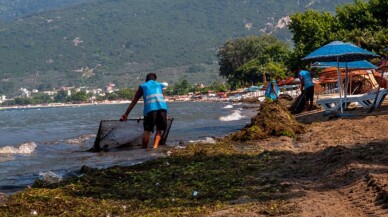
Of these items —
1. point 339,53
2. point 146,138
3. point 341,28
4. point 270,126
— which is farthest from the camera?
point 341,28

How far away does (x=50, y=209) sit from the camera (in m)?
5.61

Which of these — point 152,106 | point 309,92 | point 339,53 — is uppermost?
point 339,53

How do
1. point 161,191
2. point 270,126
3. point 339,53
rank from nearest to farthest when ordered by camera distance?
1. point 161,191
2. point 270,126
3. point 339,53

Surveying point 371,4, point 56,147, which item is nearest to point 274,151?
point 56,147

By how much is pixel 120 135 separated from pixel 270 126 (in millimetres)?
3605

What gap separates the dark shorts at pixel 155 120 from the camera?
38.1 feet

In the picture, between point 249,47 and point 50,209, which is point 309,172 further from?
point 249,47

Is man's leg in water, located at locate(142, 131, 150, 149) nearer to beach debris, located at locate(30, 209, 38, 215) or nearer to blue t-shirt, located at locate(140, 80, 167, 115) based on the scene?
blue t-shirt, located at locate(140, 80, 167, 115)

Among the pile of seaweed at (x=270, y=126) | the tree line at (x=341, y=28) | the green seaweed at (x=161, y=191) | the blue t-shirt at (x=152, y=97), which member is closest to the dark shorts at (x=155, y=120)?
the blue t-shirt at (x=152, y=97)

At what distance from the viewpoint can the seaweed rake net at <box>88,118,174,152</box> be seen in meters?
12.7

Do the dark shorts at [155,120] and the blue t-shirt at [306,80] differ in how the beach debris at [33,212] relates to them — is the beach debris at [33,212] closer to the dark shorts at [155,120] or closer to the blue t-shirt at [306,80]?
the dark shorts at [155,120]

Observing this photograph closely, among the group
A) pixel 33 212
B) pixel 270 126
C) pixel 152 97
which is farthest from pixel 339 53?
pixel 33 212

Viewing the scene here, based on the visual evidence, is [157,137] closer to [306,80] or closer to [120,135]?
[120,135]

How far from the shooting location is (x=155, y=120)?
1174cm
